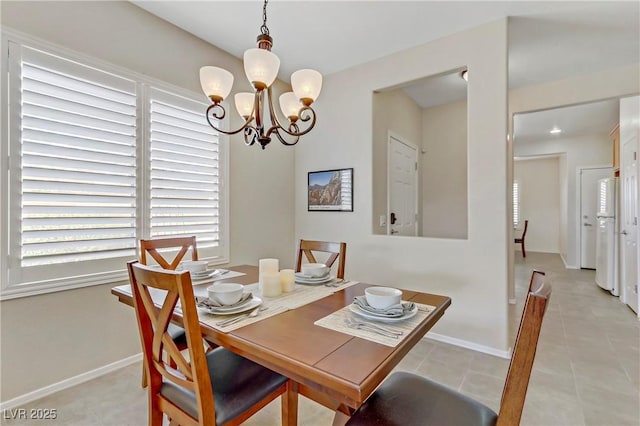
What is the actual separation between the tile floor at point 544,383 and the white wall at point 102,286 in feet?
0.62

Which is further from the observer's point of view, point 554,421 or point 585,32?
point 585,32

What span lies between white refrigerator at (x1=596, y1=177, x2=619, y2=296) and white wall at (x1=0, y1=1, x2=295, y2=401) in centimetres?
506

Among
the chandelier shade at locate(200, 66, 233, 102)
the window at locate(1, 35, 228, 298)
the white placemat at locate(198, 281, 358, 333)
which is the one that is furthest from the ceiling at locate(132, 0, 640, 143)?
the white placemat at locate(198, 281, 358, 333)

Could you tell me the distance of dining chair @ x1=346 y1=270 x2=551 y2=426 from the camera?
0.84m

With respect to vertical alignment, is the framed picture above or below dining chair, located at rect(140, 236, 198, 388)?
above

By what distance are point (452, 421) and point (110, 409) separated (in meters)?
1.95

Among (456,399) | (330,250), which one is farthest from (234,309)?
(330,250)

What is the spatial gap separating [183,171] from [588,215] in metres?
7.38

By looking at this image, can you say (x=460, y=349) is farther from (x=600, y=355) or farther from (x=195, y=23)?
(x=195, y=23)

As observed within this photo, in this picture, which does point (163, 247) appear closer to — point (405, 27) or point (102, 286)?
point (102, 286)

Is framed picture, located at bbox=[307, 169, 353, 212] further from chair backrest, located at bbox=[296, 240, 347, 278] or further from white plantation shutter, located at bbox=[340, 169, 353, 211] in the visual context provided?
chair backrest, located at bbox=[296, 240, 347, 278]

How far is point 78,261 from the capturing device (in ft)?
6.70

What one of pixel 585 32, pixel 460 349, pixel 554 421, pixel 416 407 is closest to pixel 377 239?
pixel 460 349

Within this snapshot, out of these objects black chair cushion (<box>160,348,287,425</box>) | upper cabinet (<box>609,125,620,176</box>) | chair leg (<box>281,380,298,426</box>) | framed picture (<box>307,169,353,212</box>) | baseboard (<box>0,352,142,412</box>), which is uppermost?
upper cabinet (<box>609,125,620,176</box>)
